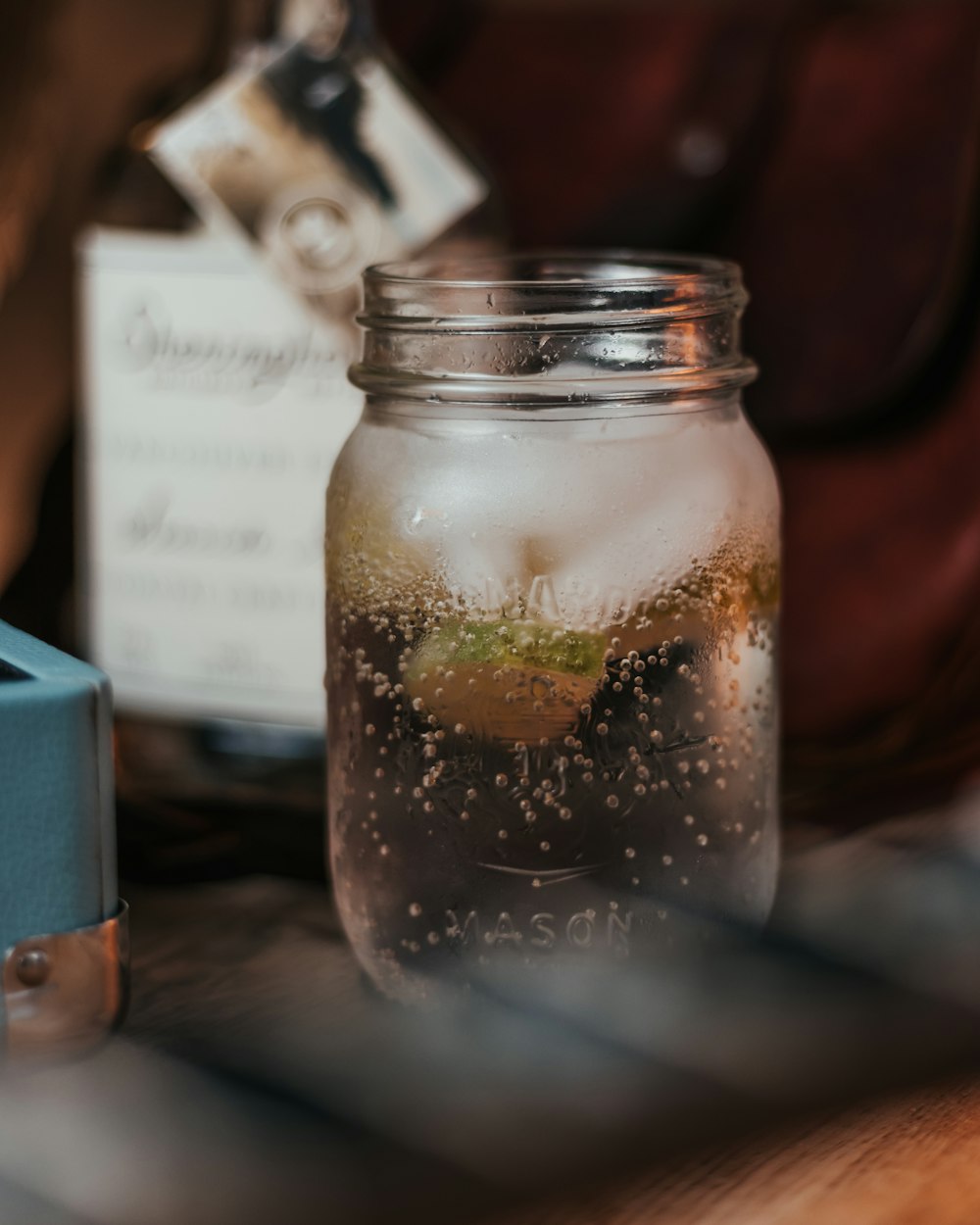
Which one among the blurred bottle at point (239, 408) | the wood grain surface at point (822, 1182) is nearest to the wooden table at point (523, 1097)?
the wood grain surface at point (822, 1182)

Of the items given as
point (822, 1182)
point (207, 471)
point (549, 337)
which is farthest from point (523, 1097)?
point (207, 471)

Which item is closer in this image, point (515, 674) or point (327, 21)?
point (515, 674)

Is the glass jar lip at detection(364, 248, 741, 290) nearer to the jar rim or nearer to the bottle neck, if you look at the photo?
the jar rim

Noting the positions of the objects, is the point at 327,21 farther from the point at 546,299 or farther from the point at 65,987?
the point at 65,987

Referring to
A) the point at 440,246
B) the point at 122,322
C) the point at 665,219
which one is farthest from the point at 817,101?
the point at 122,322

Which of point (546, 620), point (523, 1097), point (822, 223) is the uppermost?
point (822, 223)

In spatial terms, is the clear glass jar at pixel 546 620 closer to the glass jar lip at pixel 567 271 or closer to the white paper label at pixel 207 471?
the glass jar lip at pixel 567 271

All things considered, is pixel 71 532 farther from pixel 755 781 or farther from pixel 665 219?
pixel 755 781
